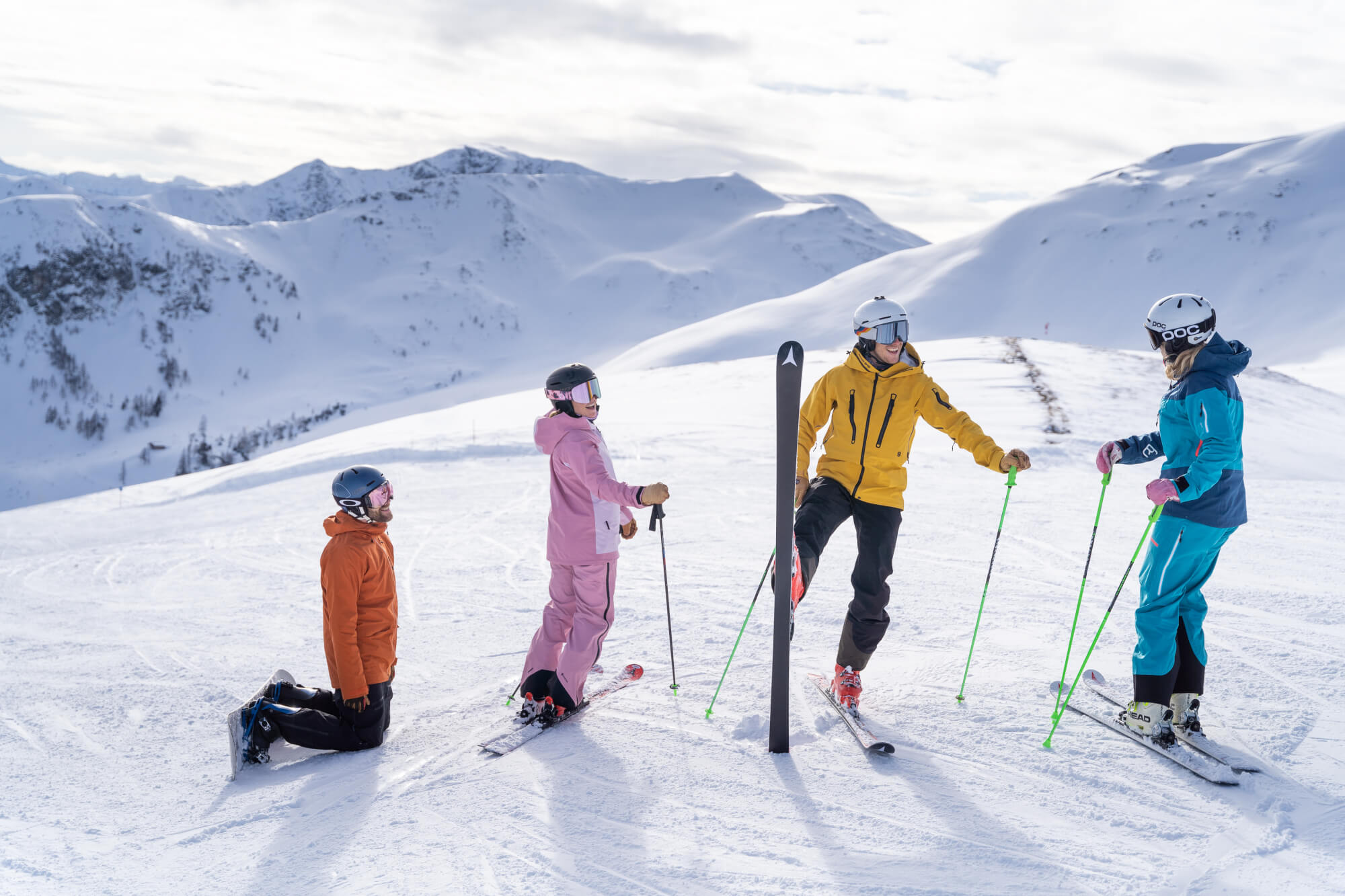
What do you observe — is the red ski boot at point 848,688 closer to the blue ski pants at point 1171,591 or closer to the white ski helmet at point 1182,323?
the blue ski pants at point 1171,591

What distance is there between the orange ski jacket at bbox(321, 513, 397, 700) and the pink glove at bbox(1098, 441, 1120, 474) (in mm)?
3583

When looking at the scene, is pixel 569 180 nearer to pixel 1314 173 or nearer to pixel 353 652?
pixel 1314 173

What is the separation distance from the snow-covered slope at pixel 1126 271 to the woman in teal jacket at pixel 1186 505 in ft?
110

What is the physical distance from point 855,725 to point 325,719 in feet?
8.66

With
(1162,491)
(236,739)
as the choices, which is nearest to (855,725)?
(1162,491)

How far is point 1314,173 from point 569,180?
291ft

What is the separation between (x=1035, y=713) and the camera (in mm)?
4375

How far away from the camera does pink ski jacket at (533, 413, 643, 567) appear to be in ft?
13.6

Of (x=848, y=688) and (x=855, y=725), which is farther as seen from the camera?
(x=848, y=688)

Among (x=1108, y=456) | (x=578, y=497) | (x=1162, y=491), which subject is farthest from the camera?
(x=578, y=497)

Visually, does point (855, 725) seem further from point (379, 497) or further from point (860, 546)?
point (379, 497)

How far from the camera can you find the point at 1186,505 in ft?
13.0

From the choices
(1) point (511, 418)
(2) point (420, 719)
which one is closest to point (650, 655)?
(2) point (420, 719)

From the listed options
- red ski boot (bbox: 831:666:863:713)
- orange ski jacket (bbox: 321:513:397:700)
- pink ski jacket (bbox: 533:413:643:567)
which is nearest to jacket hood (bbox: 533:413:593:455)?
pink ski jacket (bbox: 533:413:643:567)
